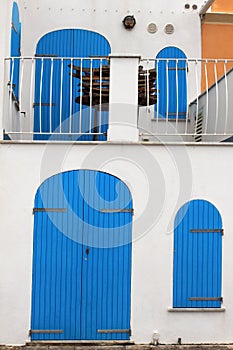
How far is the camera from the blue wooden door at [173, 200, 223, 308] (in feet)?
24.8

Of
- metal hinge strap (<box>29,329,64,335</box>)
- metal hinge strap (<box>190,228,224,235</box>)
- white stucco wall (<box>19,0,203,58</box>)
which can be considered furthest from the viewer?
white stucco wall (<box>19,0,203,58</box>)

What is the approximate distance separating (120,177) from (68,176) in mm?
792

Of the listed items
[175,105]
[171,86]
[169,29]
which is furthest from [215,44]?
[175,105]

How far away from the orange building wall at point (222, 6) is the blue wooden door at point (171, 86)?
4.24ft

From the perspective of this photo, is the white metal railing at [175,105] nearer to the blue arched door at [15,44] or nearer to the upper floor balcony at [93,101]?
the upper floor balcony at [93,101]

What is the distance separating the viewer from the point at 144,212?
764cm

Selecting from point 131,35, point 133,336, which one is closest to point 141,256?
point 133,336

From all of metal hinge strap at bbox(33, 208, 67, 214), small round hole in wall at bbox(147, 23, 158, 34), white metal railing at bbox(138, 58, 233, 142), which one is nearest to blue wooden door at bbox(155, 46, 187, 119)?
white metal railing at bbox(138, 58, 233, 142)

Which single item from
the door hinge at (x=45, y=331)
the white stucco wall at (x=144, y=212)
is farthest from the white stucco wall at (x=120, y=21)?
the door hinge at (x=45, y=331)

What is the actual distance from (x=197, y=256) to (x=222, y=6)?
239 inches

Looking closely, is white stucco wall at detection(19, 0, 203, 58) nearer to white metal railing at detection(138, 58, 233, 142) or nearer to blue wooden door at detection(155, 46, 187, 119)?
blue wooden door at detection(155, 46, 187, 119)

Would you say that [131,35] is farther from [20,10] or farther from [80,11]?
[20,10]

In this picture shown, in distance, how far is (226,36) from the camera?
10.9 m

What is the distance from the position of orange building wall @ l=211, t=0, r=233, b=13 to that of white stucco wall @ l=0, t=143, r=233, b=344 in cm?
456
